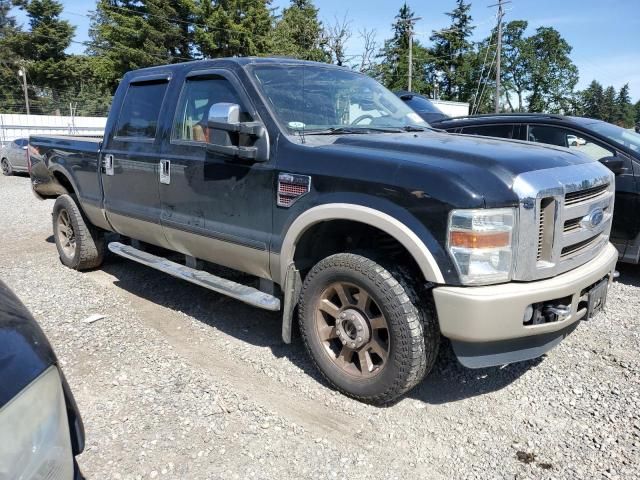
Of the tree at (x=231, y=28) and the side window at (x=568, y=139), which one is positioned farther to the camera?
the tree at (x=231, y=28)

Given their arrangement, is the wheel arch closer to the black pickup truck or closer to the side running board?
the black pickup truck

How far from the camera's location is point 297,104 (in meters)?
3.78

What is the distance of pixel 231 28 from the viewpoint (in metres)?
41.4

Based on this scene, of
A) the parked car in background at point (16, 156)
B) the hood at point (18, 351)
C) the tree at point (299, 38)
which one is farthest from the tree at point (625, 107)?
the hood at point (18, 351)

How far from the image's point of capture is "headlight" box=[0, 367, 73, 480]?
128 centimetres

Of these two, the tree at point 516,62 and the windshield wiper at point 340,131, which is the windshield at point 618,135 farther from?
the tree at point 516,62

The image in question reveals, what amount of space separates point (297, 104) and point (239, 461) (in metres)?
2.34

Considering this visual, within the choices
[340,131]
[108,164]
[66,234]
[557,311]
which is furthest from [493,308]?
[66,234]

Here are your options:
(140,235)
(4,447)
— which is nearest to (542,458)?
(4,447)

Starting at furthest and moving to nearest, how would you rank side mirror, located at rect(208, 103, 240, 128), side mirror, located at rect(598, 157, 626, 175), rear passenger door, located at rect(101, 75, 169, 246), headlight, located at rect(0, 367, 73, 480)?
side mirror, located at rect(598, 157, 626, 175), rear passenger door, located at rect(101, 75, 169, 246), side mirror, located at rect(208, 103, 240, 128), headlight, located at rect(0, 367, 73, 480)

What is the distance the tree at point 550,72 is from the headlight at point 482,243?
78.7 metres

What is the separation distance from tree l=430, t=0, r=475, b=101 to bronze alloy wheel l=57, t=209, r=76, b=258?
209 feet

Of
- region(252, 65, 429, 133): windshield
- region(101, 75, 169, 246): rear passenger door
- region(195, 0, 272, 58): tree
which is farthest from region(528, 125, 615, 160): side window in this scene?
region(195, 0, 272, 58): tree

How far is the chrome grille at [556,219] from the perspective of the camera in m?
2.72
